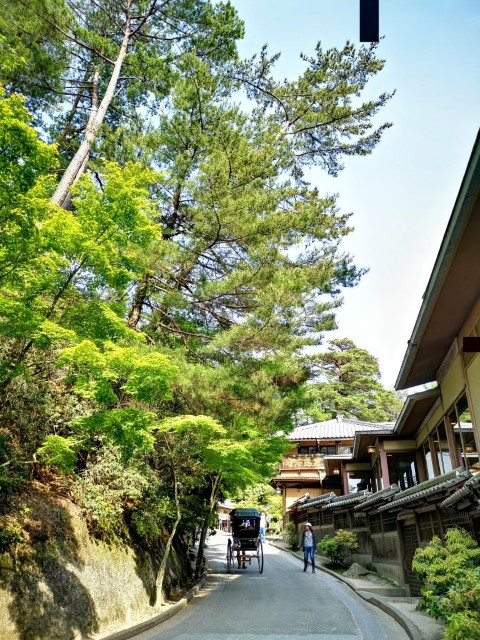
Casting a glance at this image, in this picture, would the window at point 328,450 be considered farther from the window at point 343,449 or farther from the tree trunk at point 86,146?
the tree trunk at point 86,146

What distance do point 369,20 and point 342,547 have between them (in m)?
Result: 19.9

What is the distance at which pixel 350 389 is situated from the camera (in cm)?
4503

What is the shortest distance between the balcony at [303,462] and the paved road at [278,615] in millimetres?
17691

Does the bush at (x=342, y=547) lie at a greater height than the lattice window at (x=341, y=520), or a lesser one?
lesser

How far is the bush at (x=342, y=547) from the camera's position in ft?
58.9

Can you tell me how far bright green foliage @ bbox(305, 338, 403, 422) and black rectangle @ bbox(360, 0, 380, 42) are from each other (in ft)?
129

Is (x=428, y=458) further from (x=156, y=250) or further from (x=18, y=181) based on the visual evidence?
(x=18, y=181)

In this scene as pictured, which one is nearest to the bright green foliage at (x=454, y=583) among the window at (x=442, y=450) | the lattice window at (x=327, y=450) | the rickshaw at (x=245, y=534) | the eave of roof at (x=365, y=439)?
the window at (x=442, y=450)

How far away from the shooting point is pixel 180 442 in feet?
41.6

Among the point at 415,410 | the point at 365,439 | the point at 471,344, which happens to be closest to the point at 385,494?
the point at 415,410

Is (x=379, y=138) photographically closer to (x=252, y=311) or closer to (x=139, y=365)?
(x=252, y=311)

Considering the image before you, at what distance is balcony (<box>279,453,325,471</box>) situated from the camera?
3325cm

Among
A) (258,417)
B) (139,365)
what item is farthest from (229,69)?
(139,365)

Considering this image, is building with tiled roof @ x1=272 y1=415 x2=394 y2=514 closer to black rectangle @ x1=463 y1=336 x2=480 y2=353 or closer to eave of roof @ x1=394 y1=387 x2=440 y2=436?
eave of roof @ x1=394 y1=387 x2=440 y2=436
